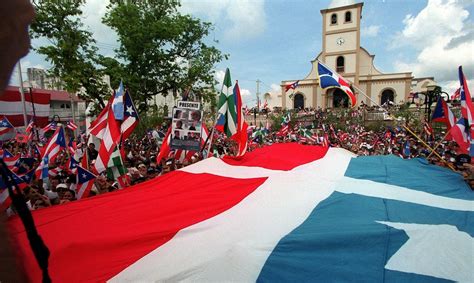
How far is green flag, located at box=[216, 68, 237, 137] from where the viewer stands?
7289 mm

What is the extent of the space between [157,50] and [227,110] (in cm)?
879

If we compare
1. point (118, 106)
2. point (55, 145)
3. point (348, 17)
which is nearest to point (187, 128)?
point (118, 106)

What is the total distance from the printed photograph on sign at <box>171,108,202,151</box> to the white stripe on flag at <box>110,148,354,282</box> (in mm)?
3445

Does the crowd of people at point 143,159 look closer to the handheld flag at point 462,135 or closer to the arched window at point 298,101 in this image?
the handheld flag at point 462,135

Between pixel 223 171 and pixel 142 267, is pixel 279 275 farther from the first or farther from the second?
pixel 223 171

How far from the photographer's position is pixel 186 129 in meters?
7.43

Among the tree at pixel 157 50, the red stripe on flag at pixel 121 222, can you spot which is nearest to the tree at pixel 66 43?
the tree at pixel 157 50

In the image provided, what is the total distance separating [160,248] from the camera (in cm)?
259

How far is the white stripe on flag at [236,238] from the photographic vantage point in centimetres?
224

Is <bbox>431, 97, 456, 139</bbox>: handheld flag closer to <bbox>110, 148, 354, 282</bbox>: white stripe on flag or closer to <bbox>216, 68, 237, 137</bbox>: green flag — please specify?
<bbox>110, 148, 354, 282</bbox>: white stripe on flag

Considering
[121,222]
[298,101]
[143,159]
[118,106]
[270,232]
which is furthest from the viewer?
[298,101]

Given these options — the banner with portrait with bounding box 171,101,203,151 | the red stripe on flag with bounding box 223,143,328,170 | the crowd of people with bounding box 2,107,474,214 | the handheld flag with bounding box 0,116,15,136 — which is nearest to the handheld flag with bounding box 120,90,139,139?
the crowd of people with bounding box 2,107,474,214

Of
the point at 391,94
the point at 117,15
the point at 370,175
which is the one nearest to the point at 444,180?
the point at 370,175

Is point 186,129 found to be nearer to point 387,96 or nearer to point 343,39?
point 343,39
